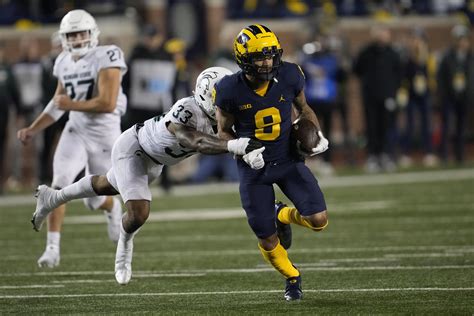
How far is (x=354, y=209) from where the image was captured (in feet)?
39.5

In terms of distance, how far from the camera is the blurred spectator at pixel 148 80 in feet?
46.4

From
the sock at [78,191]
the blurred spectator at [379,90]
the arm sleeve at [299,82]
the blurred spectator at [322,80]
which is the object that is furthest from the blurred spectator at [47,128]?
the arm sleeve at [299,82]

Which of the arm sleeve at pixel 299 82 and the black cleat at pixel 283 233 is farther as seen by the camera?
the black cleat at pixel 283 233

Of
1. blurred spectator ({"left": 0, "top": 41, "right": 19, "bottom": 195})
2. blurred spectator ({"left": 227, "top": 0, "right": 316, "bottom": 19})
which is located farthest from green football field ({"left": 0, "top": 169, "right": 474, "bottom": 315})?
blurred spectator ({"left": 227, "top": 0, "right": 316, "bottom": 19})

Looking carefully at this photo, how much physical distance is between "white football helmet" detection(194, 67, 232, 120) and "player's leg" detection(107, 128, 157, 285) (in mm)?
709

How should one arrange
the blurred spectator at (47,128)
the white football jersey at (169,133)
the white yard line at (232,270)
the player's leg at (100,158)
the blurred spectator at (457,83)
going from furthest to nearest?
1. the blurred spectator at (457,83)
2. the blurred spectator at (47,128)
3. the player's leg at (100,158)
4. the white yard line at (232,270)
5. the white football jersey at (169,133)

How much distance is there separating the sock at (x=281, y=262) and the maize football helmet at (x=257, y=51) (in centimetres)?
92

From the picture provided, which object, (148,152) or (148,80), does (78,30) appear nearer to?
(148,152)

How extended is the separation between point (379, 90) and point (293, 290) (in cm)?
992

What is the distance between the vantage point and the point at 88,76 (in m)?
8.80

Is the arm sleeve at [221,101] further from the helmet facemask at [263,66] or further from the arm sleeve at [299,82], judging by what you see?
the arm sleeve at [299,82]

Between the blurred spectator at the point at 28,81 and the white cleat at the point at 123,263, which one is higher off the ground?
the white cleat at the point at 123,263

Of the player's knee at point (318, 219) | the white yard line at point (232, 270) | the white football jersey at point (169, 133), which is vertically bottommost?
the white yard line at point (232, 270)

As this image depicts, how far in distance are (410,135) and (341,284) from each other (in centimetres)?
1127
